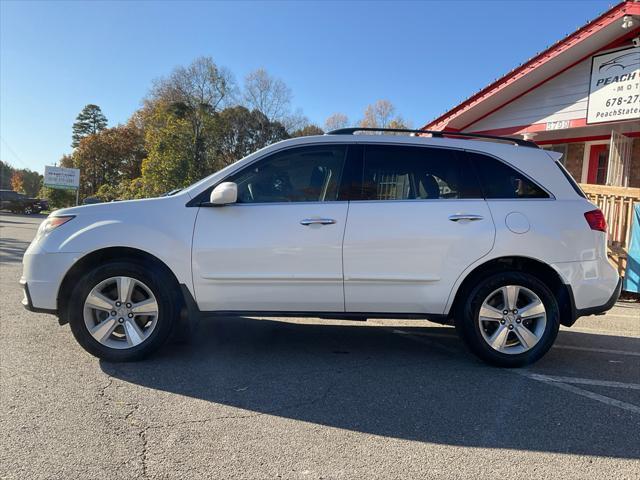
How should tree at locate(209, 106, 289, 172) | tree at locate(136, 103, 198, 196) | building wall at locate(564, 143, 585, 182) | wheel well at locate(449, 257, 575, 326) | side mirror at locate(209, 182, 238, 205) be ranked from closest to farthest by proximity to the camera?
side mirror at locate(209, 182, 238, 205)
wheel well at locate(449, 257, 575, 326)
building wall at locate(564, 143, 585, 182)
tree at locate(136, 103, 198, 196)
tree at locate(209, 106, 289, 172)

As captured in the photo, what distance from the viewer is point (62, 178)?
43625 millimetres

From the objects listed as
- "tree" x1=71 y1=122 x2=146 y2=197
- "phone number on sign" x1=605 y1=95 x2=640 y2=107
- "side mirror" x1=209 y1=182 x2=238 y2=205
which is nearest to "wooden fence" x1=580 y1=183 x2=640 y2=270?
"phone number on sign" x1=605 y1=95 x2=640 y2=107

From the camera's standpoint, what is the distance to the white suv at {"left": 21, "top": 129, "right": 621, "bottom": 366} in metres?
3.97

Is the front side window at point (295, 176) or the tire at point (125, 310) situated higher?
the front side window at point (295, 176)

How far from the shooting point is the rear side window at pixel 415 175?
4.14 metres

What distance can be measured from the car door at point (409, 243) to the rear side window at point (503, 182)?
0.54 ft

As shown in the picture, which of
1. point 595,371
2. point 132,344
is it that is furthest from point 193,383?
point 595,371

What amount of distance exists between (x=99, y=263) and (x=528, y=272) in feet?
12.1

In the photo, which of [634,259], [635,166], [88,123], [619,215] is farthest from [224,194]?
[88,123]

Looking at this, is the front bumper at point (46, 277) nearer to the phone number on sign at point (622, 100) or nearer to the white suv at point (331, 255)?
the white suv at point (331, 255)

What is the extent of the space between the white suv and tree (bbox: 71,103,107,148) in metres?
80.0

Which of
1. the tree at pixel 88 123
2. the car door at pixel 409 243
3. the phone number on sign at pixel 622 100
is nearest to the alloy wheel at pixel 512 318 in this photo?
the car door at pixel 409 243

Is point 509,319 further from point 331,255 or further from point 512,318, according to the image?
point 331,255

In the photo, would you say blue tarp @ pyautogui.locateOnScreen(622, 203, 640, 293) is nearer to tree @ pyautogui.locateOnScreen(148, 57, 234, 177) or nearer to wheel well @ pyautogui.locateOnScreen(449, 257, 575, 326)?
wheel well @ pyautogui.locateOnScreen(449, 257, 575, 326)
